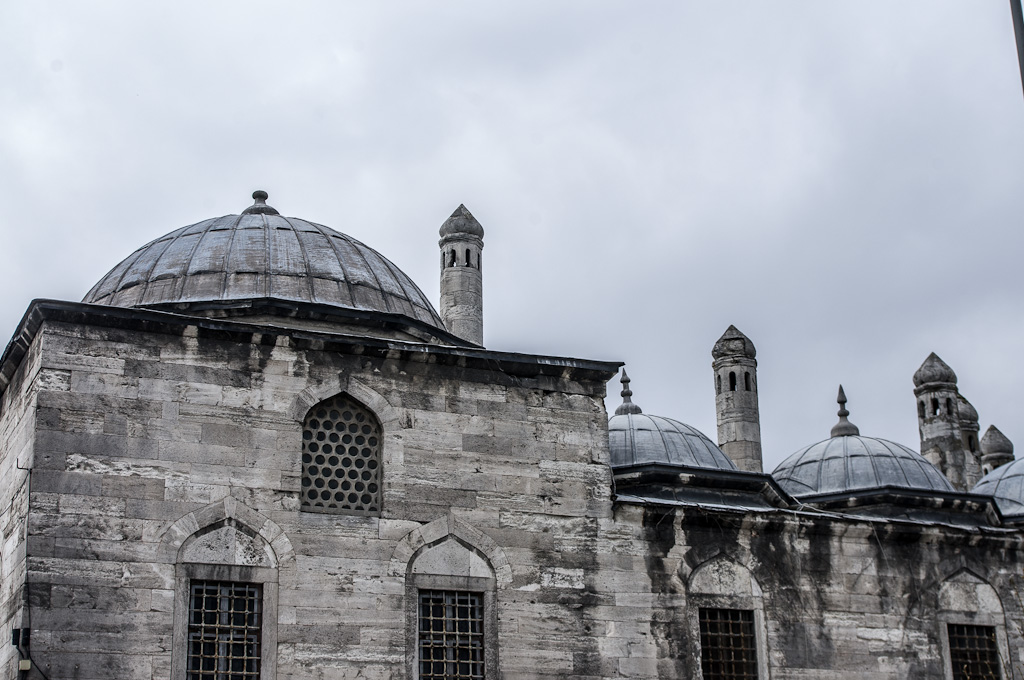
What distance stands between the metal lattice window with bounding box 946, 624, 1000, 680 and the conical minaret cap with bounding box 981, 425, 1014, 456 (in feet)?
67.7

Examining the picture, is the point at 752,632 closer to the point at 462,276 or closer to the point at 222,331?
the point at 222,331

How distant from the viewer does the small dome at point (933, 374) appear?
28.2 metres

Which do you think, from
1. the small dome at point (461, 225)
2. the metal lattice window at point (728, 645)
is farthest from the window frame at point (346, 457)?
the small dome at point (461, 225)

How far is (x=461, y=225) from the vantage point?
24.0 meters

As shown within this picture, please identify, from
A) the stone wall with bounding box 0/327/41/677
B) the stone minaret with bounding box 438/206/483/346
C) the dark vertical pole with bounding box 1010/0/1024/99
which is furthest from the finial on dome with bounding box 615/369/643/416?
the dark vertical pole with bounding box 1010/0/1024/99

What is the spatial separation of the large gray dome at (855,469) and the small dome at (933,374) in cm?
796

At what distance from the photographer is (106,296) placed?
19.5 metres

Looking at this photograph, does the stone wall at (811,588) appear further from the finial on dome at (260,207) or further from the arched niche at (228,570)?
the finial on dome at (260,207)

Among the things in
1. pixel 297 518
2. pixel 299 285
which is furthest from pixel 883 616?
pixel 299 285

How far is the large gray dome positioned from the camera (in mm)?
19953

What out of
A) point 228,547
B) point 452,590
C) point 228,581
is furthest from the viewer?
point 452,590

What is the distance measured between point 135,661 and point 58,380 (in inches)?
117

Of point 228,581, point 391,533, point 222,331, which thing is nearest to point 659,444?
point 391,533

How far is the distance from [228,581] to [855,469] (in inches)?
401
